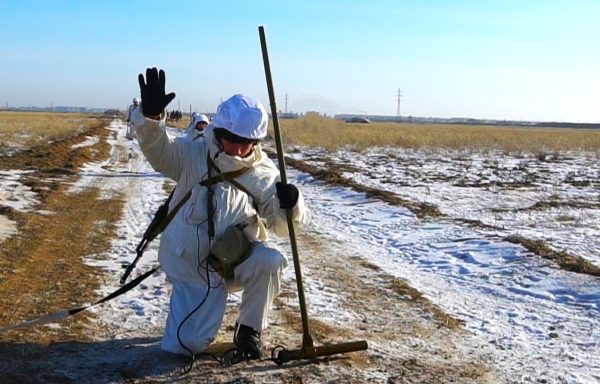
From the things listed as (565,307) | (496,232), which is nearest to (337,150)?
(496,232)

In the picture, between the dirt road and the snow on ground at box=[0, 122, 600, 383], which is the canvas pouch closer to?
the dirt road

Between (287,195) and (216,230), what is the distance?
0.50 meters

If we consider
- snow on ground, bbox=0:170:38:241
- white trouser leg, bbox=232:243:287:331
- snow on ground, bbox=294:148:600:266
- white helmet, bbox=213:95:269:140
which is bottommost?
snow on ground, bbox=294:148:600:266

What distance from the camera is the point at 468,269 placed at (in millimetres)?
7395

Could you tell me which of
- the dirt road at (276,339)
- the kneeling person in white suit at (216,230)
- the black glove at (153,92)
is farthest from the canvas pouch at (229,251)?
the black glove at (153,92)

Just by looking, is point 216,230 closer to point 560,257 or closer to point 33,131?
point 560,257

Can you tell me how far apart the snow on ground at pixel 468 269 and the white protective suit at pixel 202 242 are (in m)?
0.89

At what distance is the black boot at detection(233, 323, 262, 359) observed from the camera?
4.09 m

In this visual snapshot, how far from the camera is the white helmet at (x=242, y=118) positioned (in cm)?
405

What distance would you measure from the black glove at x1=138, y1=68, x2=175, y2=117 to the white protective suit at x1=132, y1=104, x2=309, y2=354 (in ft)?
0.34

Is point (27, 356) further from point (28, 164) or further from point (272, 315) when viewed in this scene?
point (28, 164)

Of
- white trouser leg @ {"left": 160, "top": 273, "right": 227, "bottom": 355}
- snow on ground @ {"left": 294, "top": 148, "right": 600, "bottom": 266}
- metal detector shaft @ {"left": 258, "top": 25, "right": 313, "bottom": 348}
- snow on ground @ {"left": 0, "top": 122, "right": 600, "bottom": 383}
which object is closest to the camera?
white trouser leg @ {"left": 160, "top": 273, "right": 227, "bottom": 355}

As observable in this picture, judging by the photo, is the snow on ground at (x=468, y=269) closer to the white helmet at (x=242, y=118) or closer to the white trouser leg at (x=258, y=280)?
the white trouser leg at (x=258, y=280)

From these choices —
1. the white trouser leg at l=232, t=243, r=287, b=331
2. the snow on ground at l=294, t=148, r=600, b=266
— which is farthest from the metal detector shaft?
the snow on ground at l=294, t=148, r=600, b=266
